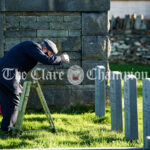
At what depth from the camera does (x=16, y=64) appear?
5.04 m

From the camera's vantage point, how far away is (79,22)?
6.80 metres

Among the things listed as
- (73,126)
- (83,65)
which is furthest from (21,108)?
(83,65)

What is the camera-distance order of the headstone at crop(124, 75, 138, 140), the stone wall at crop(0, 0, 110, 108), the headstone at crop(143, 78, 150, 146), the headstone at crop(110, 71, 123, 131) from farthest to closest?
the stone wall at crop(0, 0, 110, 108), the headstone at crop(110, 71, 123, 131), the headstone at crop(124, 75, 138, 140), the headstone at crop(143, 78, 150, 146)

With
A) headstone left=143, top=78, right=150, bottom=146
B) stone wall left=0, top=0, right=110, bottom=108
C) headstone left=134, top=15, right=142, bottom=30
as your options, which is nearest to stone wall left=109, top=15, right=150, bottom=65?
headstone left=134, top=15, right=142, bottom=30

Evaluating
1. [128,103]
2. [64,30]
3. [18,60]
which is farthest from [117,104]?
[64,30]

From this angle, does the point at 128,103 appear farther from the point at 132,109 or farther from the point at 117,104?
the point at 117,104

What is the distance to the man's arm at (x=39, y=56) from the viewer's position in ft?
15.9

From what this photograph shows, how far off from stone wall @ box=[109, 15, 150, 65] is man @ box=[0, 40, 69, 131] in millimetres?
8382

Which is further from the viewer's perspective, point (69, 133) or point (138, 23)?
point (138, 23)

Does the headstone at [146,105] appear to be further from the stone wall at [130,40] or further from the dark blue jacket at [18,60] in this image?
the stone wall at [130,40]

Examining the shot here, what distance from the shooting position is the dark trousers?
16.8 feet

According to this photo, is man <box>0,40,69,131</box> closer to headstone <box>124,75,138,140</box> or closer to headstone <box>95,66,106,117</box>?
headstone <box>124,75,138,140</box>

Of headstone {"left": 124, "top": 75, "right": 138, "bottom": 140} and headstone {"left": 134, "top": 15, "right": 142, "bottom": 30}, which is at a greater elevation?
headstone {"left": 134, "top": 15, "right": 142, "bottom": 30}

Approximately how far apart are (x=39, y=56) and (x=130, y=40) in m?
8.72
